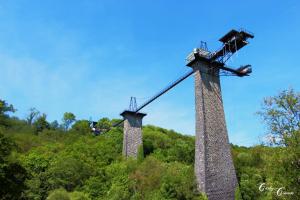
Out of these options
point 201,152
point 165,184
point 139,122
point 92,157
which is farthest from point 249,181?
point 92,157

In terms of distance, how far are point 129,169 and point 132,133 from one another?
257 inches

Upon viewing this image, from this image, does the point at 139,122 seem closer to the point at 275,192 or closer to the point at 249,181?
the point at 249,181

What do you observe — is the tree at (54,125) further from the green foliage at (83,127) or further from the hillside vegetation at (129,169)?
the hillside vegetation at (129,169)

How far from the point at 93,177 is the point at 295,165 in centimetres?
2327

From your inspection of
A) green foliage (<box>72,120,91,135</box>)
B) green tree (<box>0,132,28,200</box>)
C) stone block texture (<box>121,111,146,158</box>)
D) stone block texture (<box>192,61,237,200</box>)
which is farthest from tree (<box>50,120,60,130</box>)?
green tree (<box>0,132,28,200</box>)

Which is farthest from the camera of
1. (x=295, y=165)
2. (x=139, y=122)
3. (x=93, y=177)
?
(x=139, y=122)

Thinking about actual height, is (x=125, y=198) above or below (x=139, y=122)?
below

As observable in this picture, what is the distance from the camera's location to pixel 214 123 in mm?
26938

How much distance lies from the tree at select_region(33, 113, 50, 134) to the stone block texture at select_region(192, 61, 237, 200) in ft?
153

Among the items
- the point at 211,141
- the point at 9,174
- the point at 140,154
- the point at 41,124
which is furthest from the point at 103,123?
the point at 9,174

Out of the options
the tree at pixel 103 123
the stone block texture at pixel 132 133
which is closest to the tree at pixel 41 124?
the tree at pixel 103 123

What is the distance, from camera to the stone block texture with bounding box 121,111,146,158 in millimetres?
40281

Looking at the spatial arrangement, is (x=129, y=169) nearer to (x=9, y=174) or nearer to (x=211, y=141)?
(x=211, y=141)

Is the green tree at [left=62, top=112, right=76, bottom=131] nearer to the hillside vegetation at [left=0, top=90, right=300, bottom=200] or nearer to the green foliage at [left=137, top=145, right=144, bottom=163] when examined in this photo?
the hillside vegetation at [left=0, top=90, right=300, bottom=200]
